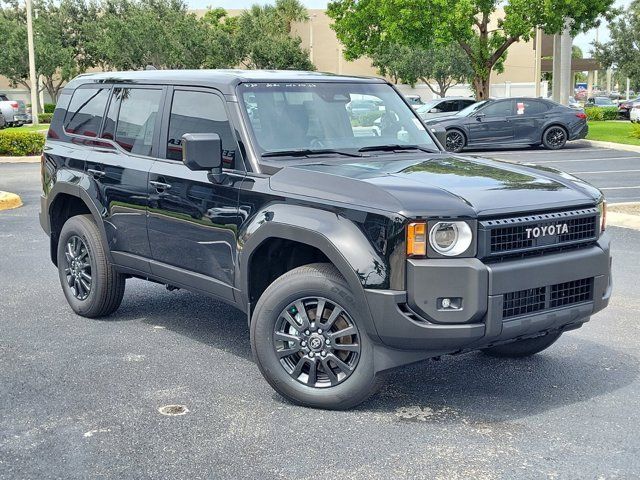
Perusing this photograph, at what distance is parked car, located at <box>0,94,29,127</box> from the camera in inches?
1447

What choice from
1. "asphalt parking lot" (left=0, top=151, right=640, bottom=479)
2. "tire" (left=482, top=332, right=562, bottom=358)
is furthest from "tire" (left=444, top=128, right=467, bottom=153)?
"tire" (left=482, top=332, right=562, bottom=358)

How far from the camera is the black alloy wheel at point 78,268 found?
7195 millimetres

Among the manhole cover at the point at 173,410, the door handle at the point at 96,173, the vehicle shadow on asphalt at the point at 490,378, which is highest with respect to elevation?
the door handle at the point at 96,173

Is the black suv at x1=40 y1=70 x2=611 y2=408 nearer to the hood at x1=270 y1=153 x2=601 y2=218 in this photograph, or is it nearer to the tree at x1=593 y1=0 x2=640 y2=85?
the hood at x1=270 y1=153 x2=601 y2=218

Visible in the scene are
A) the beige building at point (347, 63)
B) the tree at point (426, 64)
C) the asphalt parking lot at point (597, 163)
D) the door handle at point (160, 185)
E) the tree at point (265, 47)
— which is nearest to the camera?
the door handle at point (160, 185)

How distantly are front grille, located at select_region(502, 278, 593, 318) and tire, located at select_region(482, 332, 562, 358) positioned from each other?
90 centimetres

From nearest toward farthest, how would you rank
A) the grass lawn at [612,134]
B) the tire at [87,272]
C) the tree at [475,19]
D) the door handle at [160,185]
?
the door handle at [160,185], the tire at [87,272], the grass lawn at [612,134], the tree at [475,19]

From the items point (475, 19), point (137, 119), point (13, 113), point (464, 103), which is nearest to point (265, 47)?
point (13, 113)

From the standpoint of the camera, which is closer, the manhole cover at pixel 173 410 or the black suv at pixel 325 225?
the black suv at pixel 325 225

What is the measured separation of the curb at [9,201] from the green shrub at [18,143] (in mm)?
8875

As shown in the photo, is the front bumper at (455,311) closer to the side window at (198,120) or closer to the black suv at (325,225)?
the black suv at (325,225)

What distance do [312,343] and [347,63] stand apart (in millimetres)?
74996

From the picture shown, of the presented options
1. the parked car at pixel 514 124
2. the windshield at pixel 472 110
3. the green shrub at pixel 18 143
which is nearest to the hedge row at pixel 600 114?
the parked car at pixel 514 124

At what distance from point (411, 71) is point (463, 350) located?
68641mm
